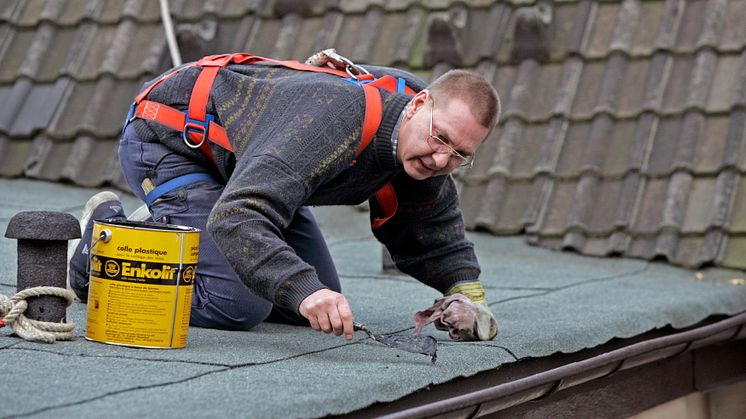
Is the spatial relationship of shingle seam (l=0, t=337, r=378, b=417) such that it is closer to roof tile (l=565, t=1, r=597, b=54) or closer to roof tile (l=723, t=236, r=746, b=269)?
roof tile (l=723, t=236, r=746, b=269)

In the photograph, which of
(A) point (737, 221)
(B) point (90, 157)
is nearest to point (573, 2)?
(A) point (737, 221)

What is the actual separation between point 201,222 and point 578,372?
3.18ft

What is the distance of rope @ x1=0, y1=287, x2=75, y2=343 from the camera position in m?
2.32

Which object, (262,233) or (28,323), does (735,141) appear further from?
(28,323)

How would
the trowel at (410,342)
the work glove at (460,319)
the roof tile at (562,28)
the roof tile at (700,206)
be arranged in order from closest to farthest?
the trowel at (410,342) → the work glove at (460,319) → the roof tile at (700,206) → the roof tile at (562,28)

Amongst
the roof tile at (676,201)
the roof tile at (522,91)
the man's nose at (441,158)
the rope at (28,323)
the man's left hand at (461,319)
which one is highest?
the roof tile at (522,91)

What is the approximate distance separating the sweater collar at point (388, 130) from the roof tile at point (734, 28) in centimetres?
244

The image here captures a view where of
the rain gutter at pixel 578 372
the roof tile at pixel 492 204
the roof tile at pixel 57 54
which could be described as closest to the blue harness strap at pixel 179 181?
the rain gutter at pixel 578 372

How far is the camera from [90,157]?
4945mm

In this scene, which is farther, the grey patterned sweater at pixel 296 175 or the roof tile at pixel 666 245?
the roof tile at pixel 666 245

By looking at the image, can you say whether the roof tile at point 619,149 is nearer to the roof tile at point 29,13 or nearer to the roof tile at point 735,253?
the roof tile at point 735,253

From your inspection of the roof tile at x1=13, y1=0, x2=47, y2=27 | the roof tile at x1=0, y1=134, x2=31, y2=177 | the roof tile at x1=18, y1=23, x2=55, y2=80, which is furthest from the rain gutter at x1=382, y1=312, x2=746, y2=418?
the roof tile at x1=13, y1=0, x2=47, y2=27

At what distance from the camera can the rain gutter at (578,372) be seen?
83.4 inches

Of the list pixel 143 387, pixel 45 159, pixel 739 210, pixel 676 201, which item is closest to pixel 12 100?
pixel 45 159
